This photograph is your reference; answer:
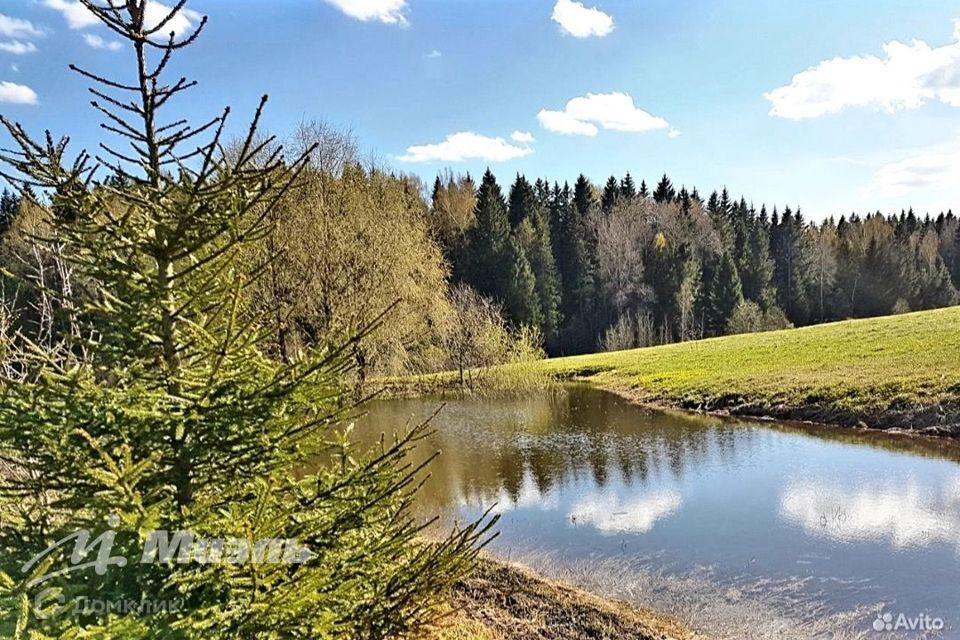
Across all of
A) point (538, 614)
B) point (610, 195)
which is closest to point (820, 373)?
point (538, 614)

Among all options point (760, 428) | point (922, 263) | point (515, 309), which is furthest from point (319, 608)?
point (922, 263)

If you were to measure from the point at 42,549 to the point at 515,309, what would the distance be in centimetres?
3608

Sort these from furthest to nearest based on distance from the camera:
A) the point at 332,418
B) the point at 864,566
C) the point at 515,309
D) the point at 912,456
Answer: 1. the point at 515,309
2. the point at 912,456
3. the point at 864,566
4. the point at 332,418

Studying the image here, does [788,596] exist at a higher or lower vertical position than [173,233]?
lower

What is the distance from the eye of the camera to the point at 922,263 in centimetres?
4619

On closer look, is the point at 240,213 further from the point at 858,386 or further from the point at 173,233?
the point at 858,386

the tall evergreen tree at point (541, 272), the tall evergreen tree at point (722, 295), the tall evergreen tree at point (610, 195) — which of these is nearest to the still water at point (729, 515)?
the tall evergreen tree at point (541, 272)

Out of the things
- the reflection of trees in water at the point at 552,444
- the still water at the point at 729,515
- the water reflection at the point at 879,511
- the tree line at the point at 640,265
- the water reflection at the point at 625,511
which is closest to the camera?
the still water at the point at 729,515

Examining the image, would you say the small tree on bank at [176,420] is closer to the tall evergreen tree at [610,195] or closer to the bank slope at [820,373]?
the bank slope at [820,373]

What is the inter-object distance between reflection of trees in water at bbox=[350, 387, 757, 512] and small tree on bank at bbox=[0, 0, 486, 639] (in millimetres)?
8469

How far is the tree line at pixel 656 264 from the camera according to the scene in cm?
3931

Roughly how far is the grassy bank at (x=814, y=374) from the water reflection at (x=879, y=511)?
4.51 m

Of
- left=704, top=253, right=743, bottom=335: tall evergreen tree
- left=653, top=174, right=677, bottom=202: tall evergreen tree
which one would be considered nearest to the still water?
left=704, top=253, right=743, bottom=335: tall evergreen tree

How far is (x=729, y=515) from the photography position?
9.51m
